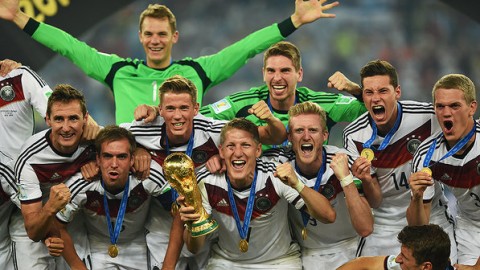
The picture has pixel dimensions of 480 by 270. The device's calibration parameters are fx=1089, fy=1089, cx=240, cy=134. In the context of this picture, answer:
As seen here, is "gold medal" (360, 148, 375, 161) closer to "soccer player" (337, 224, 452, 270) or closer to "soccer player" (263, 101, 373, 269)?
"soccer player" (263, 101, 373, 269)

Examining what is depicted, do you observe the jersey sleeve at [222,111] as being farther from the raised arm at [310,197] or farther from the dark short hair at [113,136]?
the raised arm at [310,197]

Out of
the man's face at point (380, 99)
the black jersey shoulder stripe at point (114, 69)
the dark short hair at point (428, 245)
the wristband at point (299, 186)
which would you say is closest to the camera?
the dark short hair at point (428, 245)

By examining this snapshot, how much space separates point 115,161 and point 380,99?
1.71 metres

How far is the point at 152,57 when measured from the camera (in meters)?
7.59

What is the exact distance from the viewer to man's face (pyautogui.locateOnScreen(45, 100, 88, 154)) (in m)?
6.71

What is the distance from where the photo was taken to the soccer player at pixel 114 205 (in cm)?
675

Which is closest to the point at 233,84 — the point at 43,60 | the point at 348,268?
the point at 43,60

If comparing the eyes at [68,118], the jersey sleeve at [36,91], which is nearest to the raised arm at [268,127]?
the eyes at [68,118]

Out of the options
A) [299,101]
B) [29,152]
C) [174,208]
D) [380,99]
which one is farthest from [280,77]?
[29,152]

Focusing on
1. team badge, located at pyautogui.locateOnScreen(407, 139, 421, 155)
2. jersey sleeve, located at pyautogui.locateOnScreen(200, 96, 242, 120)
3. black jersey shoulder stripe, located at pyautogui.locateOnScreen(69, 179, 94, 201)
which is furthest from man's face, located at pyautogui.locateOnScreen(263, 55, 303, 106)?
black jersey shoulder stripe, located at pyautogui.locateOnScreen(69, 179, 94, 201)

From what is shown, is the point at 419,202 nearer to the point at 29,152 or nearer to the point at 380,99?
the point at 380,99

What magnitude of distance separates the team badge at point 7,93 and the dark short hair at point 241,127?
151cm

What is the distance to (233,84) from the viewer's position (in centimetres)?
913

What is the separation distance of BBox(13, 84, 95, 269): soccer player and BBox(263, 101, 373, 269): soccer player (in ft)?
4.09
